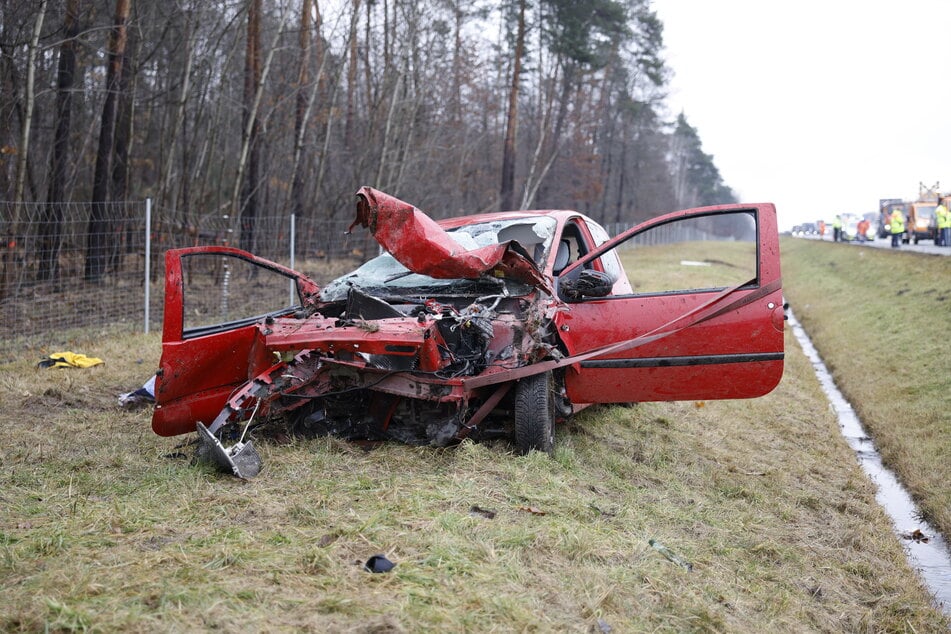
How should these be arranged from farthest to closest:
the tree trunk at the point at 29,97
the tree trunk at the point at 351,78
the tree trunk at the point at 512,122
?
the tree trunk at the point at 512,122, the tree trunk at the point at 351,78, the tree trunk at the point at 29,97

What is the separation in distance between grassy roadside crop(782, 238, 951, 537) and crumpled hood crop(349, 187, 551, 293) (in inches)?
153

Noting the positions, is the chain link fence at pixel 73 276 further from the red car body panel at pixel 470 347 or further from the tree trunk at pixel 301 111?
the tree trunk at pixel 301 111

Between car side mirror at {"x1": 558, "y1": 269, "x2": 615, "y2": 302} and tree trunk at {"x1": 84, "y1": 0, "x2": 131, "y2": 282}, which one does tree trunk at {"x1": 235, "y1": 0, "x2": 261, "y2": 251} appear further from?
car side mirror at {"x1": 558, "y1": 269, "x2": 615, "y2": 302}

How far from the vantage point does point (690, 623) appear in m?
3.26

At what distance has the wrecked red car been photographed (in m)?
4.81

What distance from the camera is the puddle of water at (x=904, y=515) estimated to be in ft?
16.6

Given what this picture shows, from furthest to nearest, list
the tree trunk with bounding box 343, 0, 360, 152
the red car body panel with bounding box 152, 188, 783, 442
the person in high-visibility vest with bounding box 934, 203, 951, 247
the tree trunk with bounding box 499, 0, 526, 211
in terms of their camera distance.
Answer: the person in high-visibility vest with bounding box 934, 203, 951, 247, the tree trunk with bounding box 499, 0, 526, 211, the tree trunk with bounding box 343, 0, 360, 152, the red car body panel with bounding box 152, 188, 783, 442

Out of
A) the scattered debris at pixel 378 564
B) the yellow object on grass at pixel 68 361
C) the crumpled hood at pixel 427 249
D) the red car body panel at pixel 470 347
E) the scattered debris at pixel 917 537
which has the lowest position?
the scattered debris at pixel 917 537

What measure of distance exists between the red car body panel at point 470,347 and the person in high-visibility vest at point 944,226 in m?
26.9

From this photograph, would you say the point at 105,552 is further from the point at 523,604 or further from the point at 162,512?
the point at 523,604

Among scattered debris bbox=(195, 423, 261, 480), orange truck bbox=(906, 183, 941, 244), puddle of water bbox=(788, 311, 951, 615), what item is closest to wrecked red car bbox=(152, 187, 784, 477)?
scattered debris bbox=(195, 423, 261, 480)

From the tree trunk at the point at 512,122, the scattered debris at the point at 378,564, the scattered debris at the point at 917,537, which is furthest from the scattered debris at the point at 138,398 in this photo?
Result: the tree trunk at the point at 512,122

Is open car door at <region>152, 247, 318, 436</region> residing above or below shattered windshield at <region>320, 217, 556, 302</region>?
below

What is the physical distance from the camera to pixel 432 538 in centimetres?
350
